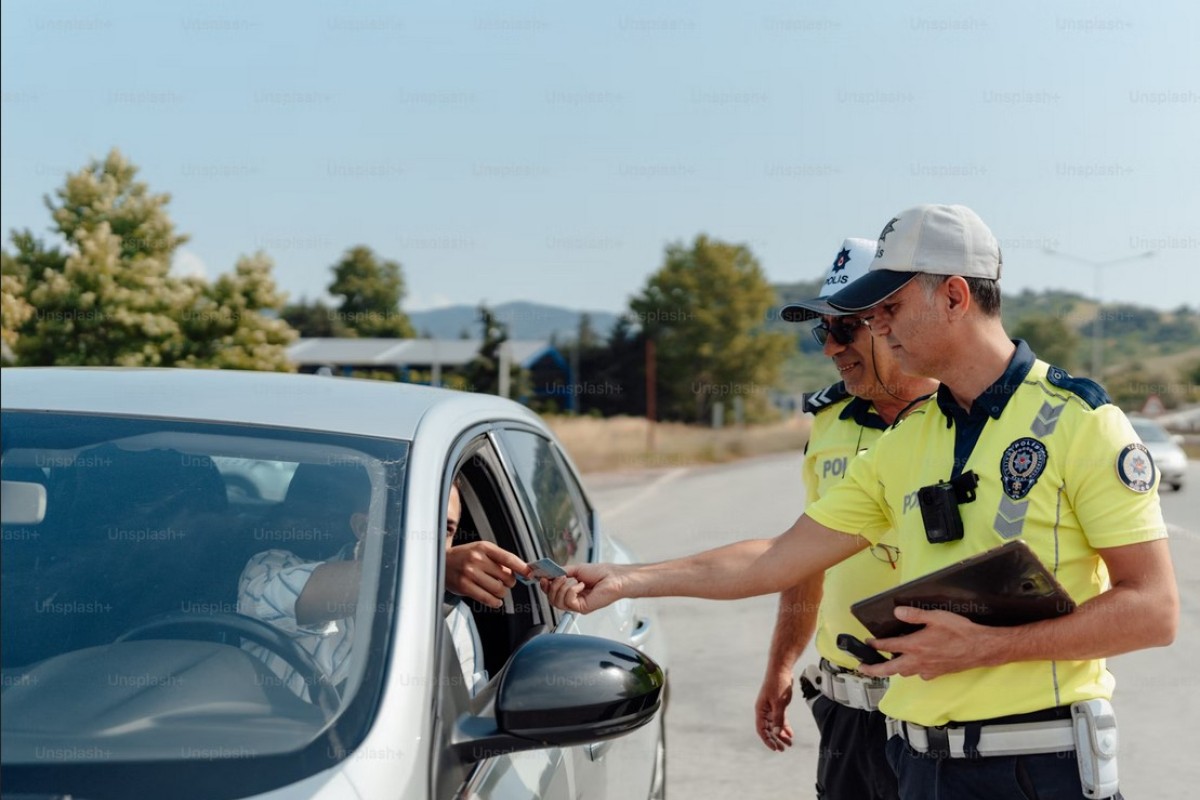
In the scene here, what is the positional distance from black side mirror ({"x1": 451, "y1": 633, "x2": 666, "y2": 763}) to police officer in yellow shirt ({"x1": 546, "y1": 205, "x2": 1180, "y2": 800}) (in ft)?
1.70

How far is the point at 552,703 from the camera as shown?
2.07 m

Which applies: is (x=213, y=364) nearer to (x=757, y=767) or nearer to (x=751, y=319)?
(x=757, y=767)

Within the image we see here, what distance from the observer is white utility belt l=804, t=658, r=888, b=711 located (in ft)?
10.3

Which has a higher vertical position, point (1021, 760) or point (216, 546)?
point (216, 546)

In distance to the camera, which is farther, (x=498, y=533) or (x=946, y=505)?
(x=498, y=533)

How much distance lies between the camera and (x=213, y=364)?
2891 cm

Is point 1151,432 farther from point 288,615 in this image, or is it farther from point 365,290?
point 365,290

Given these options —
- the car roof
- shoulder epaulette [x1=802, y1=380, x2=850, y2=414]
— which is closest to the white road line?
shoulder epaulette [x1=802, y1=380, x2=850, y2=414]

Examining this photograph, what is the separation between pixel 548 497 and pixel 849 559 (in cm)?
97

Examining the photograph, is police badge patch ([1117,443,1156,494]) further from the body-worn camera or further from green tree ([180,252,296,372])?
green tree ([180,252,296,372])

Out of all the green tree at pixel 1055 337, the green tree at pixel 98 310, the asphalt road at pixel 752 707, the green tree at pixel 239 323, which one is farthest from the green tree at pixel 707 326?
the asphalt road at pixel 752 707

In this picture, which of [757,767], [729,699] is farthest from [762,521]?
[757,767]

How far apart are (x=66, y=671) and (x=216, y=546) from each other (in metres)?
0.34

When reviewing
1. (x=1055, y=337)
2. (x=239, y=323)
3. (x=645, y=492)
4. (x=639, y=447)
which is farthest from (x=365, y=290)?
(x=645, y=492)
